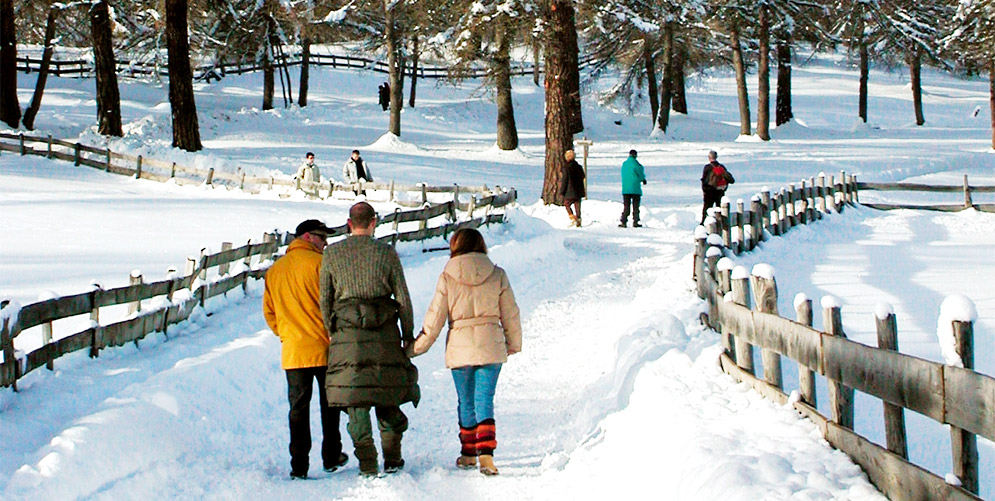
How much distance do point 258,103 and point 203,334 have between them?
1847 inches

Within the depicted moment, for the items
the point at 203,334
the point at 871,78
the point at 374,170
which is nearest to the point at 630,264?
the point at 203,334

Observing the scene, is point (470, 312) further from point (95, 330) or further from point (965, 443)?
point (95, 330)

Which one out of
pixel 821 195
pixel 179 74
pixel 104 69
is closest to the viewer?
pixel 821 195

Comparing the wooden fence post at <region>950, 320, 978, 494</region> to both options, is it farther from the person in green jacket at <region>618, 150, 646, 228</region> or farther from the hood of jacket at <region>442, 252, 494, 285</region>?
the person in green jacket at <region>618, 150, 646, 228</region>

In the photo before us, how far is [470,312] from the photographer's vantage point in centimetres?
764

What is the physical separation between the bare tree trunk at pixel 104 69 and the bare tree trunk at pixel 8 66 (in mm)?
3123

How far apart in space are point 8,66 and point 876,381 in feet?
120

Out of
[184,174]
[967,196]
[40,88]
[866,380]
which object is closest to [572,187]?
[967,196]

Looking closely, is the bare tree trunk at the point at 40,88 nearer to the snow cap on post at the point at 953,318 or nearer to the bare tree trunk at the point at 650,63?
the bare tree trunk at the point at 650,63

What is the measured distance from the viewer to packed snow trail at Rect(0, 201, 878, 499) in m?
6.54

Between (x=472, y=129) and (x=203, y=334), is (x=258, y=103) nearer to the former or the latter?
(x=472, y=129)

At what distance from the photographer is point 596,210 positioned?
2483 centimetres

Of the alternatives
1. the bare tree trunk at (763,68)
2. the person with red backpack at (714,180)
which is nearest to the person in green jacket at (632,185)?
the person with red backpack at (714,180)

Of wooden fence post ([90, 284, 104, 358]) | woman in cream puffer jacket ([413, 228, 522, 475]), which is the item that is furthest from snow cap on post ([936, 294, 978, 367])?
wooden fence post ([90, 284, 104, 358])
